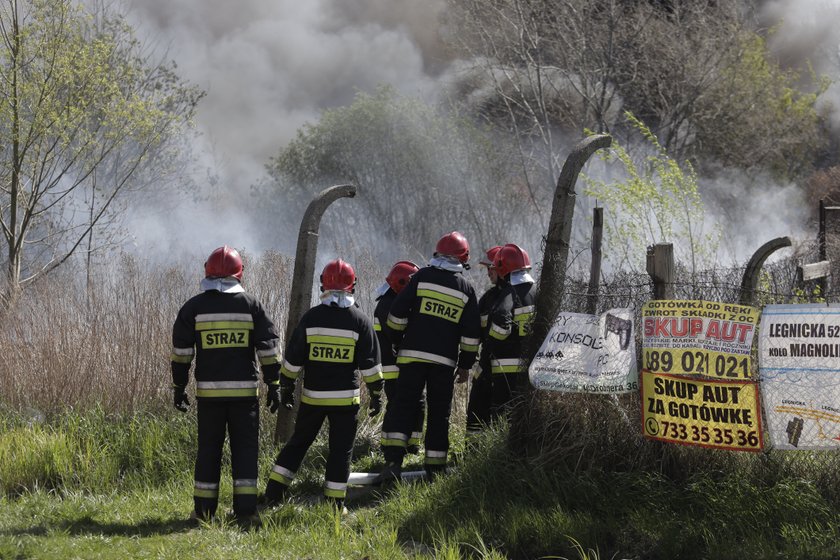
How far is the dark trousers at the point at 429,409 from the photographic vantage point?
19.9 ft

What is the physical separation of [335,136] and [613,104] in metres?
7.75

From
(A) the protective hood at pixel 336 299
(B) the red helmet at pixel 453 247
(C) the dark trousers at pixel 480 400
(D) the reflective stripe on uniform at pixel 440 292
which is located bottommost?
(C) the dark trousers at pixel 480 400

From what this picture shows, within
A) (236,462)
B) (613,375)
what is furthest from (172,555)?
(613,375)

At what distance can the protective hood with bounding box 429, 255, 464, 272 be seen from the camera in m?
6.11

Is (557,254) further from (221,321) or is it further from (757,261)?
(221,321)

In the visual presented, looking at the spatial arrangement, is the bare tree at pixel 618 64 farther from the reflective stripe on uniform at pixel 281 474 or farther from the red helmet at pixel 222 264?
the reflective stripe on uniform at pixel 281 474

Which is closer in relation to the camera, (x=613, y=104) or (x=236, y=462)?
(x=236, y=462)

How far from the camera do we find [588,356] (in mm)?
5266

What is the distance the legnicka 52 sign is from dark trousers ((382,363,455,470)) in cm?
151

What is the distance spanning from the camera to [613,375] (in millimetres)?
5168

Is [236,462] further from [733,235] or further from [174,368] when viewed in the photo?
[733,235]

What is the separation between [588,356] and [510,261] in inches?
55.7

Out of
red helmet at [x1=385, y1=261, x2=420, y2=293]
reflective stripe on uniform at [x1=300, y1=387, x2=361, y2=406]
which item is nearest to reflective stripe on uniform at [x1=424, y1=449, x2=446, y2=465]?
reflective stripe on uniform at [x1=300, y1=387, x2=361, y2=406]

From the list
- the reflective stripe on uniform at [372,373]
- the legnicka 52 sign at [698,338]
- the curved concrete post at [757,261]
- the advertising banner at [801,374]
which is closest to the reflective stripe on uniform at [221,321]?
the reflective stripe on uniform at [372,373]
